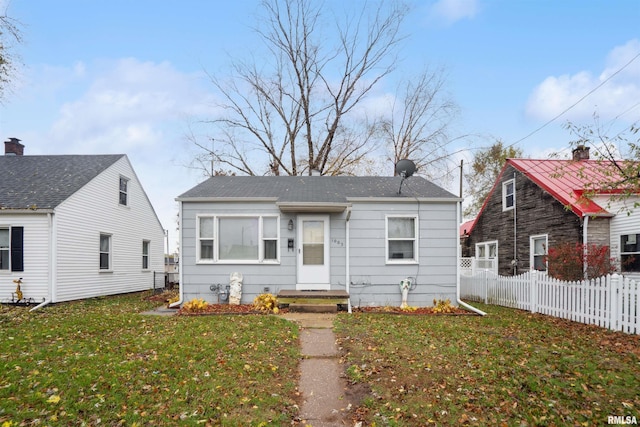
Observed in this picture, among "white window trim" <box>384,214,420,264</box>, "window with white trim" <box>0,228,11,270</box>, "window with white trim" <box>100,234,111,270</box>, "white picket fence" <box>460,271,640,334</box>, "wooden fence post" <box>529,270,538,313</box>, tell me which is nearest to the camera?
"white picket fence" <box>460,271,640,334</box>

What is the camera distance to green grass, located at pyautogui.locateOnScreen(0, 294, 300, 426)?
3.74 meters

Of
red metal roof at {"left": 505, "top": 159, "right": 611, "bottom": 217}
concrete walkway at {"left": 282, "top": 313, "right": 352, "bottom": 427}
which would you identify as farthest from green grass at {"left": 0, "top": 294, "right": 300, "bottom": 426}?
red metal roof at {"left": 505, "top": 159, "right": 611, "bottom": 217}

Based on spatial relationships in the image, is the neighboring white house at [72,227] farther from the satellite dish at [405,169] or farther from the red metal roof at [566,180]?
the red metal roof at [566,180]

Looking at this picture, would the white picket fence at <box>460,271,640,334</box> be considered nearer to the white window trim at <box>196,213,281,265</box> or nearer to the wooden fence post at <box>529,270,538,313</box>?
the wooden fence post at <box>529,270,538,313</box>

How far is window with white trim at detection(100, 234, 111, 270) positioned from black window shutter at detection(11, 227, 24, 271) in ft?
9.40

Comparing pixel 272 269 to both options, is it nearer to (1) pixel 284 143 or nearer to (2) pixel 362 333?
(2) pixel 362 333

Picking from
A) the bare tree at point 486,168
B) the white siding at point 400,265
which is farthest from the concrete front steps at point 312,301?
the bare tree at point 486,168

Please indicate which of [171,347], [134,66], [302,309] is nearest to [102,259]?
[134,66]

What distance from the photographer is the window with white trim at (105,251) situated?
48.2ft

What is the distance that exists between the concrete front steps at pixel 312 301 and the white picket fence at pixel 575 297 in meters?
5.27

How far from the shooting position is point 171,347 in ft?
19.8

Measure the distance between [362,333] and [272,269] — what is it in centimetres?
404

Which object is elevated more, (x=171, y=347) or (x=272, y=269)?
(x=272, y=269)

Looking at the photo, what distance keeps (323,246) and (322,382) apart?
5.87 m
